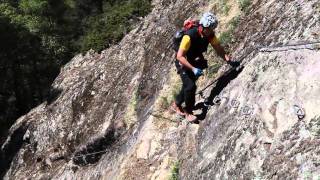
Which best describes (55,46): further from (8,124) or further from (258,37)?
(258,37)

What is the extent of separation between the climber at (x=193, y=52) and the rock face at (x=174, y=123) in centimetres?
63

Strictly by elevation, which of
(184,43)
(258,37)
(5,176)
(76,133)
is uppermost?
(184,43)

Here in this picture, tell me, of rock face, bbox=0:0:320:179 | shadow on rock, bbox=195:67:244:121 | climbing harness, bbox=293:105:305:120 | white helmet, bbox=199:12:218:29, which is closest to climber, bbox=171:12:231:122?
white helmet, bbox=199:12:218:29

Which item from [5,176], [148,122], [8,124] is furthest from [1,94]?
[148,122]

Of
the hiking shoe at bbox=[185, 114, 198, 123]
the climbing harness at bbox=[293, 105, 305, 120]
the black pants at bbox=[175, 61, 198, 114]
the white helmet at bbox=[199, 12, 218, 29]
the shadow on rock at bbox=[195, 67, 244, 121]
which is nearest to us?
the climbing harness at bbox=[293, 105, 305, 120]

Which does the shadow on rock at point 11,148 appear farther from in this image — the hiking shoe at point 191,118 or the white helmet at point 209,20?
the white helmet at point 209,20

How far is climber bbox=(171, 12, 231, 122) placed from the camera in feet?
31.0

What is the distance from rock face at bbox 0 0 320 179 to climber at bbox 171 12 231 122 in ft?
2.07

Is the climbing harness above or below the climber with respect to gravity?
below

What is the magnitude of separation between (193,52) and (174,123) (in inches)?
102

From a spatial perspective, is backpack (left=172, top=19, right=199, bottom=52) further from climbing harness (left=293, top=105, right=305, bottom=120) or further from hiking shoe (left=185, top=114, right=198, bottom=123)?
climbing harness (left=293, top=105, right=305, bottom=120)

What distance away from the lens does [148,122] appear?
42.9 ft

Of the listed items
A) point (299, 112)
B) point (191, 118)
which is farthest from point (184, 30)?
point (299, 112)

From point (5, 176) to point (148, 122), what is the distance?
1025 cm
